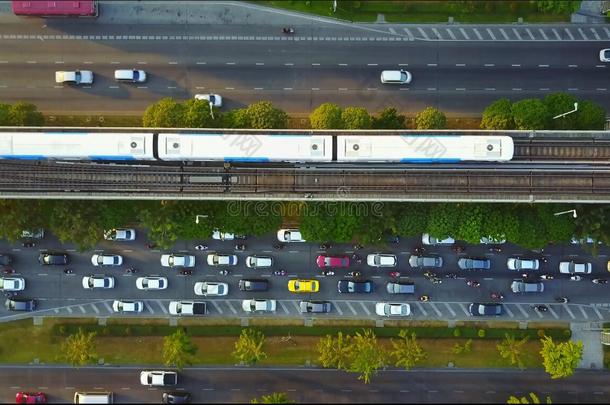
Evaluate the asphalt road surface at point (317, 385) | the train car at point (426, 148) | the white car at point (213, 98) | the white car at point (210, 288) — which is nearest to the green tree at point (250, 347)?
the asphalt road surface at point (317, 385)

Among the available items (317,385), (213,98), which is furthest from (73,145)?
(317,385)

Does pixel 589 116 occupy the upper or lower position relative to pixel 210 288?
upper

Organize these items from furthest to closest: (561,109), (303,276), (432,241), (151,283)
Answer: (303,276) → (432,241) → (151,283) → (561,109)

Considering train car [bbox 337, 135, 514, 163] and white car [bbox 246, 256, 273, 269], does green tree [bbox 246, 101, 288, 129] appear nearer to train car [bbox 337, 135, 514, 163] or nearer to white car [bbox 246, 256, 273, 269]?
train car [bbox 337, 135, 514, 163]

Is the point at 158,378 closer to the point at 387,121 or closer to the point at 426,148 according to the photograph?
the point at 387,121

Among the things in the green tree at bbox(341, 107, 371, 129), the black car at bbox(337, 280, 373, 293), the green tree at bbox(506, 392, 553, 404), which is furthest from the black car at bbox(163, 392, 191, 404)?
the green tree at bbox(506, 392, 553, 404)

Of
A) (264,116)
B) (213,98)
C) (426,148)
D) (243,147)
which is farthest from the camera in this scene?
(213,98)

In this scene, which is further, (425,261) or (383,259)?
(425,261)
